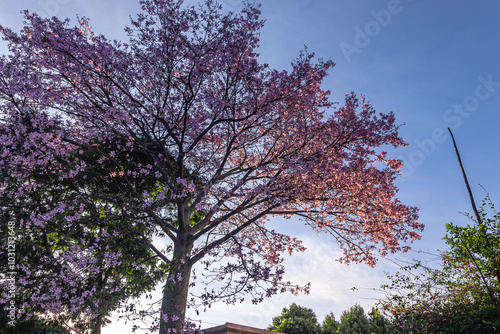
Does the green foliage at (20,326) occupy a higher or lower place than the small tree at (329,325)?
lower

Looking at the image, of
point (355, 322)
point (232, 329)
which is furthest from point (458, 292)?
point (355, 322)

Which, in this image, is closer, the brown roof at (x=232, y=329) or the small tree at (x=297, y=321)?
the brown roof at (x=232, y=329)

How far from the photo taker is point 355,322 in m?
32.6

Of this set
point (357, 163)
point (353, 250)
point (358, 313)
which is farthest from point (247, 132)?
point (358, 313)

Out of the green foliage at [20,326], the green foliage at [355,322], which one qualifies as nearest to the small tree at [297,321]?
the green foliage at [355,322]

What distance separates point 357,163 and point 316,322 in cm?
2894

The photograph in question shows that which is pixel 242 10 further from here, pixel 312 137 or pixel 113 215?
pixel 113 215

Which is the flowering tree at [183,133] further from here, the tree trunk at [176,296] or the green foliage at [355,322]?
the green foliage at [355,322]

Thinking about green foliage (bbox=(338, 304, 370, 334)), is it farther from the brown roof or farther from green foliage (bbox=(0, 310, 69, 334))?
green foliage (bbox=(0, 310, 69, 334))

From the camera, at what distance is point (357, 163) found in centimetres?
1136

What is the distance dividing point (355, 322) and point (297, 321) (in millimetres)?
5424

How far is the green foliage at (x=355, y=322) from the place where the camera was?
31553mm

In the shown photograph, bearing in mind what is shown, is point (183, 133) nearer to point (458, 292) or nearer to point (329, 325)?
point (458, 292)

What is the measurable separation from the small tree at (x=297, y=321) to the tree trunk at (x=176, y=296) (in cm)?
2693
